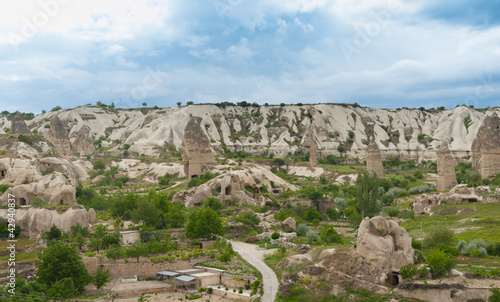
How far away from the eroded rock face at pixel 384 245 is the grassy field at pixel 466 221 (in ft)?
30.3

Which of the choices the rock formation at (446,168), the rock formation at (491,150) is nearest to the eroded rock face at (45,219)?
the rock formation at (446,168)

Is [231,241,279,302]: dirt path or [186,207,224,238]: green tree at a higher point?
[186,207,224,238]: green tree

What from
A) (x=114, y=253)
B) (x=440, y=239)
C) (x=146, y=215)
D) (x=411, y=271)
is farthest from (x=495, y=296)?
(x=146, y=215)

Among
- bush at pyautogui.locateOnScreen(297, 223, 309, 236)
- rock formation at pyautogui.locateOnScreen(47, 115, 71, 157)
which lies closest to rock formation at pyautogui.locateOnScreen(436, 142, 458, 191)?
bush at pyautogui.locateOnScreen(297, 223, 309, 236)

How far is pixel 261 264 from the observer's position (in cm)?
2733

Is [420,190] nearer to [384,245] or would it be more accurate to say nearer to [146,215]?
[146,215]

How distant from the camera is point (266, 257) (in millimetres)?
28953

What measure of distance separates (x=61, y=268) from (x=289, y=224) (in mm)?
21129

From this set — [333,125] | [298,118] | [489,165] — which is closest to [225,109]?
[298,118]

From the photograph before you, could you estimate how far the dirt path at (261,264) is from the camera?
72.2 feet

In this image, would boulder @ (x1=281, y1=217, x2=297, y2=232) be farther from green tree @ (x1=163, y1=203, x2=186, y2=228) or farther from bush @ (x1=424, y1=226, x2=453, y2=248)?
bush @ (x1=424, y1=226, x2=453, y2=248)

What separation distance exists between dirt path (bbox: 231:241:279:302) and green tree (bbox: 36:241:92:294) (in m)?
9.71

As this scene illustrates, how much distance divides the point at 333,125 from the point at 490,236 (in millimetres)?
84672

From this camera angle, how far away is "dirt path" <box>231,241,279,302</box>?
867 inches
